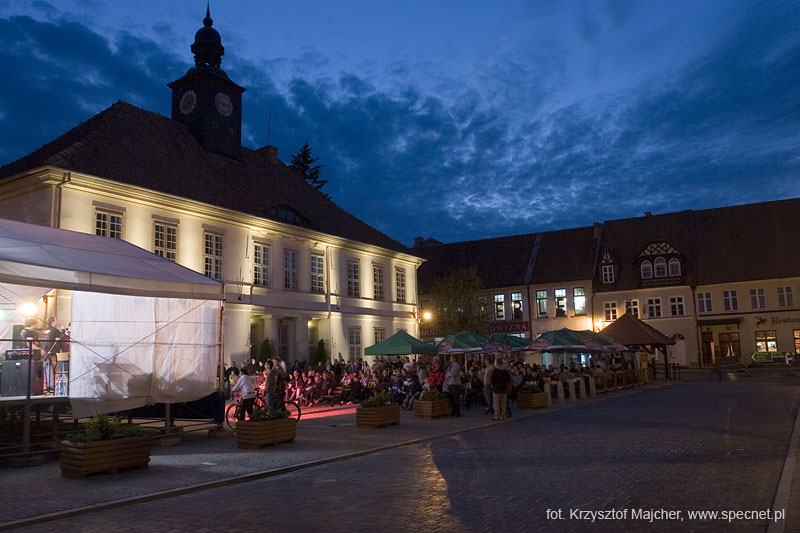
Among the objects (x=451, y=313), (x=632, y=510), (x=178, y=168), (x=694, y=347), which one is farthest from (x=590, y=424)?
(x=694, y=347)

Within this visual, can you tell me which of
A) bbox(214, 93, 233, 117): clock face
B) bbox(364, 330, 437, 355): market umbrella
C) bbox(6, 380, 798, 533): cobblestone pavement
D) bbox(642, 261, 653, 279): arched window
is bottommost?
bbox(6, 380, 798, 533): cobblestone pavement

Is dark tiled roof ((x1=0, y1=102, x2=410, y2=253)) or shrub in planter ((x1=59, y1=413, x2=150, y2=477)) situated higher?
dark tiled roof ((x1=0, y1=102, x2=410, y2=253))

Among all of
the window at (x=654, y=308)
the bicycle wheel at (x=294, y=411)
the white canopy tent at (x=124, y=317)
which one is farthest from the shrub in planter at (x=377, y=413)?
the window at (x=654, y=308)

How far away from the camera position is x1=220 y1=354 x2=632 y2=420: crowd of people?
671 inches

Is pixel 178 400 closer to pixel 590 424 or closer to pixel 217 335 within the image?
pixel 217 335

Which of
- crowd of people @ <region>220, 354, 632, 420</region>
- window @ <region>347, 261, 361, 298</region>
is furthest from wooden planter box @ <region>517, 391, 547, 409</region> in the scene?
window @ <region>347, 261, 361, 298</region>

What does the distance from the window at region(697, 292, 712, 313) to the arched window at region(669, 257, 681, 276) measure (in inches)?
88.5

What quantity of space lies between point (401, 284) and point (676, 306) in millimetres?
23077

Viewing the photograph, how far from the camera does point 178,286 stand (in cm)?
1412

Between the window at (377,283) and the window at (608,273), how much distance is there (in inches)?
883

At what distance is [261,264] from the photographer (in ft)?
97.6

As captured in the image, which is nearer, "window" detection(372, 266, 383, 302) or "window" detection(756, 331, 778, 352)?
"window" detection(372, 266, 383, 302)

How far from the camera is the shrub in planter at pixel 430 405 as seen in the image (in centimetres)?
1838

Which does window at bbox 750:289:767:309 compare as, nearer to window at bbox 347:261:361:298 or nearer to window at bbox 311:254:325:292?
window at bbox 347:261:361:298
